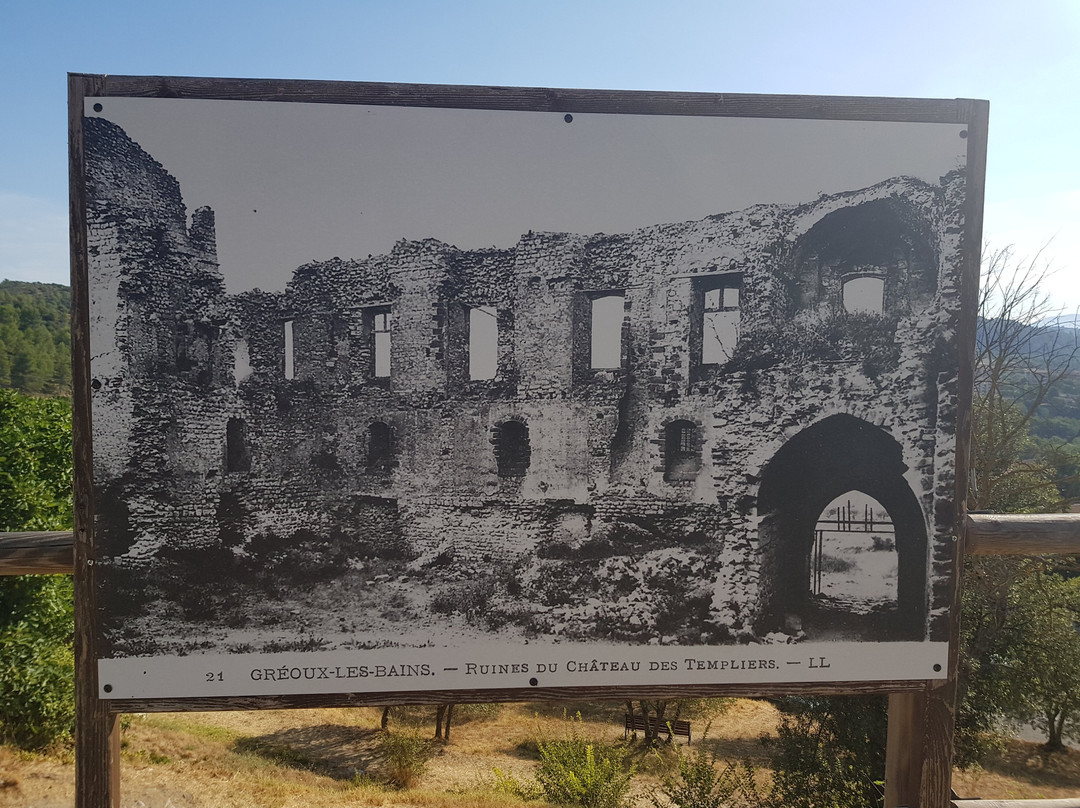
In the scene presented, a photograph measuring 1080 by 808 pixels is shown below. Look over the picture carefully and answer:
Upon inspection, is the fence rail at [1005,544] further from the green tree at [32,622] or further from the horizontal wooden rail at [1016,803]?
the green tree at [32,622]

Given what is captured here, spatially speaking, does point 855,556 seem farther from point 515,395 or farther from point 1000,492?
point 1000,492

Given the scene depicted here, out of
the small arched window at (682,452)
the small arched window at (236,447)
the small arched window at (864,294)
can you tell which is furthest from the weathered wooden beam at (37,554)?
the small arched window at (864,294)

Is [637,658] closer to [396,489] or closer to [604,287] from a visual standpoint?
[396,489]

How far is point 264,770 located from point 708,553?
37.0ft

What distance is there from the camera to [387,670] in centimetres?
303

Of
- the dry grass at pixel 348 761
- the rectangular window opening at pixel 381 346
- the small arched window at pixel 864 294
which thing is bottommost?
the dry grass at pixel 348 761

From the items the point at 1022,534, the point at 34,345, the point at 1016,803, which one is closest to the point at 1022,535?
the point at 1022,534

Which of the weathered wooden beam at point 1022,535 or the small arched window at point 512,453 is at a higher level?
the small arched window at point 512,453

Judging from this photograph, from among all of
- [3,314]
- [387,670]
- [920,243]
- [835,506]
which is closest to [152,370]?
[387,670]

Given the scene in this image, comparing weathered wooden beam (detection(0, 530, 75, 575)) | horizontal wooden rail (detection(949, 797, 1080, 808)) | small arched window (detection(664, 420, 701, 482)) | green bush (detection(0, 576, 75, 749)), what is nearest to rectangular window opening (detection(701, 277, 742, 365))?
small arched window (detection(664, 420, 701, 482))

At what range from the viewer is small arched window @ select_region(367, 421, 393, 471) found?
3.02 m

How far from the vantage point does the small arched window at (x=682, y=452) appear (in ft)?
10.2

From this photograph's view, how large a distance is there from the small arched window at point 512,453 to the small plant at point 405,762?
492 inches

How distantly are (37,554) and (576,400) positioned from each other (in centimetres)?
277
